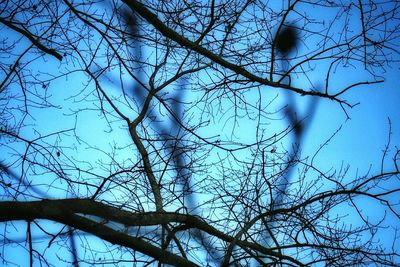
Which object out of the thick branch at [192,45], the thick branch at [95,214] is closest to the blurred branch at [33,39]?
the thick branch at [192,45]

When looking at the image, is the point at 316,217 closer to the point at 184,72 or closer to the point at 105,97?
the point at 184,72

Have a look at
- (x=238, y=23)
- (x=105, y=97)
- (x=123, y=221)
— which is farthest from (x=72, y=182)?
(x=238, y=23)

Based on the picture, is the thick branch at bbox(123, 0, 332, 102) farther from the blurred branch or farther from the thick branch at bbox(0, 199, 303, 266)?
the thick branch at bbox(0, 199, 303, 266)

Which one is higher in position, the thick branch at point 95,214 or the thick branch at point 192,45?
the thick branch at point 192,45

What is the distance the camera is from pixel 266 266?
11.8 ft

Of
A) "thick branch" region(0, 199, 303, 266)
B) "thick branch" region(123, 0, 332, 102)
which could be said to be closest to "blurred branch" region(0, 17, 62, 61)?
"thick branch" region(123, 0, 332, 102)

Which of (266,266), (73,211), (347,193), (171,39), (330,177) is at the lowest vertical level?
(266,266)

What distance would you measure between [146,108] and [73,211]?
200cm

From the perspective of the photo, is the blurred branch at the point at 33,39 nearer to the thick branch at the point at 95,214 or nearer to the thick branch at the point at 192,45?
the thick branch at the point at 192,45

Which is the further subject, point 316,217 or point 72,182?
point 316,217

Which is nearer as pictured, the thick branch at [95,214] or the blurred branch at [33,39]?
the thick branch at [95,214]

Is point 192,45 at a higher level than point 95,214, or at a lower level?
higher

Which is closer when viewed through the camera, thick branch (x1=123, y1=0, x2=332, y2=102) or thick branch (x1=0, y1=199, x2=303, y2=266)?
thick branch (x1=0, y1=199, x2=303, y2=266)

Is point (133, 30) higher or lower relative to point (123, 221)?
higher
